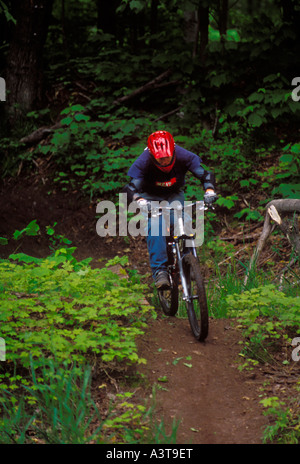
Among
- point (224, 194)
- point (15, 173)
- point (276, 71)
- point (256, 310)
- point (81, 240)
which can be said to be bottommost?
point (256, 310)

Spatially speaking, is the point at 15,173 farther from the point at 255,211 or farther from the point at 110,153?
the point at 255,211

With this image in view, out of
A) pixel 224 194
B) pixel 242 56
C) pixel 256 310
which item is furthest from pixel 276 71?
pixel 256 310

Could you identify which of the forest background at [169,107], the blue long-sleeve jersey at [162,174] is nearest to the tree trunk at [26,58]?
the forest background at [169,107]

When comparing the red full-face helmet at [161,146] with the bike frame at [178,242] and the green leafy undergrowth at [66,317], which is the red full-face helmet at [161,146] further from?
the green leafy undergrowth at [66,317]

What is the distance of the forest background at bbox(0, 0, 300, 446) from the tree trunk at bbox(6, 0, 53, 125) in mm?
22

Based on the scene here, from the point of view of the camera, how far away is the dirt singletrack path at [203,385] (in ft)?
10.9

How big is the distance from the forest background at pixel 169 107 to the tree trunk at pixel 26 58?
0.02 metres

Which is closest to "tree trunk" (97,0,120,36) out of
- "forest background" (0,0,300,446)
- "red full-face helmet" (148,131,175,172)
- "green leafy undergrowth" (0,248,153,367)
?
"forest background" (0,0,300,446)

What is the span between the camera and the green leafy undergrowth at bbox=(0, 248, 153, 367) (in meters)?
3.66

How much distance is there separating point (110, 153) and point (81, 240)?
1984 mm

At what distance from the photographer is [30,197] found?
9.72 m

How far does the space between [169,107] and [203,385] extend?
25.7ft

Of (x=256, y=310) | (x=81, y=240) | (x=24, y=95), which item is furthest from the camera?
(x=24, y=95)

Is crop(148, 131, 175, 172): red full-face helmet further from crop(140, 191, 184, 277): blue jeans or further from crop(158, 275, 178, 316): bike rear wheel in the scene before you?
crop(158, 275, 178, 316): bike rear wheel
